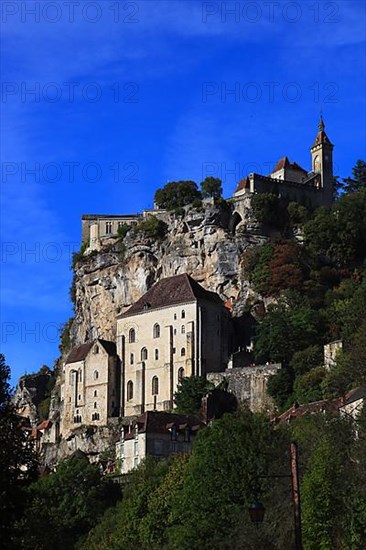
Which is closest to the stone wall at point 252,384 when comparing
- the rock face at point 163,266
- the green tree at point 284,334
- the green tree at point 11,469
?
the green tree at point 284,334

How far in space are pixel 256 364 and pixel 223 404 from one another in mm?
5260

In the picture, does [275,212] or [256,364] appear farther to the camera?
[275,212]

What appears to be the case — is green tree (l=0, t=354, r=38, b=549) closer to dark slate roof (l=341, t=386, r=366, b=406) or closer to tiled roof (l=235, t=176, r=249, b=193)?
dark slate roof (l=341, t=386, r=366, b=406)

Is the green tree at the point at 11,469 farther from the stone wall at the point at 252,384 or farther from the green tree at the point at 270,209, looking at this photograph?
the green tree at the point at 270,209

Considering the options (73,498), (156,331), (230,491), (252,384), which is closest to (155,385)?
(156,331)

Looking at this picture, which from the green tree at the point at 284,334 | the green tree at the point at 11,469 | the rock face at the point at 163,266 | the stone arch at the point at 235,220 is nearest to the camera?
the green tree at the point at 11,469

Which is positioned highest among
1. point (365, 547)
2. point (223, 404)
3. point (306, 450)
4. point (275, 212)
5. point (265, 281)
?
point (275, 212)

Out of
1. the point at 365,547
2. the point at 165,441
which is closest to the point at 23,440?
the point at 365,547

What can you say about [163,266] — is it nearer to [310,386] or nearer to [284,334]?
[284,334]

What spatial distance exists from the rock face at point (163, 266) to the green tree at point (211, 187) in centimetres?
741

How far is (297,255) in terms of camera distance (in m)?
105

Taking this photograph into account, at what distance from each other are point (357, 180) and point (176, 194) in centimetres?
2208

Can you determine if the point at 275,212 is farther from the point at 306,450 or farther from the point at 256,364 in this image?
the point at 306,450

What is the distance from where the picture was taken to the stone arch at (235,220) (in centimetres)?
11150
